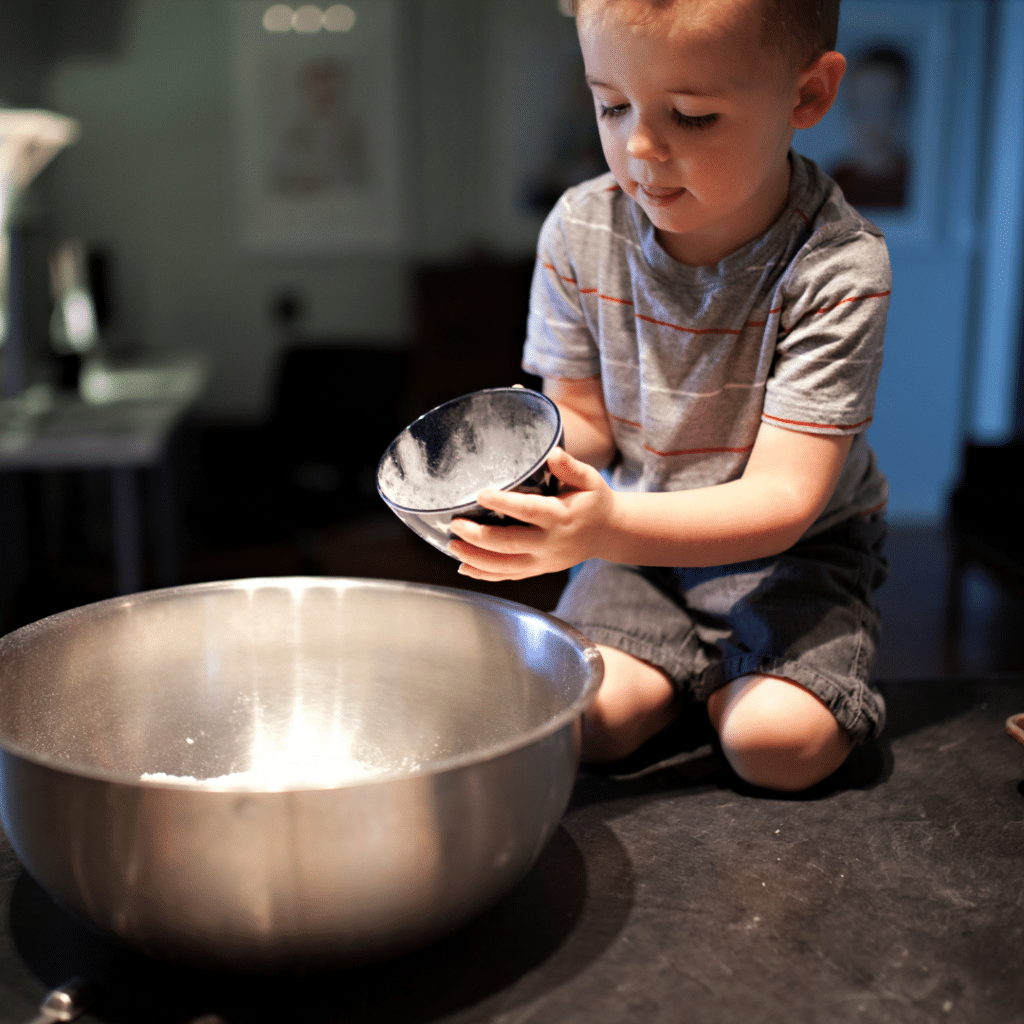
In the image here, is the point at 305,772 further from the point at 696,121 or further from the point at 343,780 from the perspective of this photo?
the point at 696,121

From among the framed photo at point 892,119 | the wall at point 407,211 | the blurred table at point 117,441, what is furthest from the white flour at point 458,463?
the framed photo at point 892,119

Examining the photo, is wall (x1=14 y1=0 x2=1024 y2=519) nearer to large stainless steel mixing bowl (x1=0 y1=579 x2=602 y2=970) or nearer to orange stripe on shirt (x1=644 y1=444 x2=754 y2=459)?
orange stripe on shirt (x1=644 y1=444 x2=754 y2=459)

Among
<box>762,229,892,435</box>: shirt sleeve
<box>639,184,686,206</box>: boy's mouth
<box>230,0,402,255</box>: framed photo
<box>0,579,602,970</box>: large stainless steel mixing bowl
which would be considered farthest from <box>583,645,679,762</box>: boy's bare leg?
<box>230,0,402,255</box>: framed photo

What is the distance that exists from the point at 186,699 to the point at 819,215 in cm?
60

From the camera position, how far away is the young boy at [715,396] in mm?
685

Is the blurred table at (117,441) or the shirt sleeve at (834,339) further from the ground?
the shirt sleeve at (834,339)

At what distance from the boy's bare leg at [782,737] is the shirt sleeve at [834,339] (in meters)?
0.20

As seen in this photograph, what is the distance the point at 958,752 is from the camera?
805mm

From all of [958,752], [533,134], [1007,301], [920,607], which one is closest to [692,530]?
[958,752]

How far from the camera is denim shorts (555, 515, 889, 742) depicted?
2.70 feet

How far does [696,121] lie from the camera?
2.32 feet

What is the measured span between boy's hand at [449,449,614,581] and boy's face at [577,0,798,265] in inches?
9.3

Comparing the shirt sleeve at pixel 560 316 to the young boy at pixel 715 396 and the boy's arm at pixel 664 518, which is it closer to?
the young boy at pixel 715 396

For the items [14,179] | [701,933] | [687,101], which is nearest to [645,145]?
[687,101]
